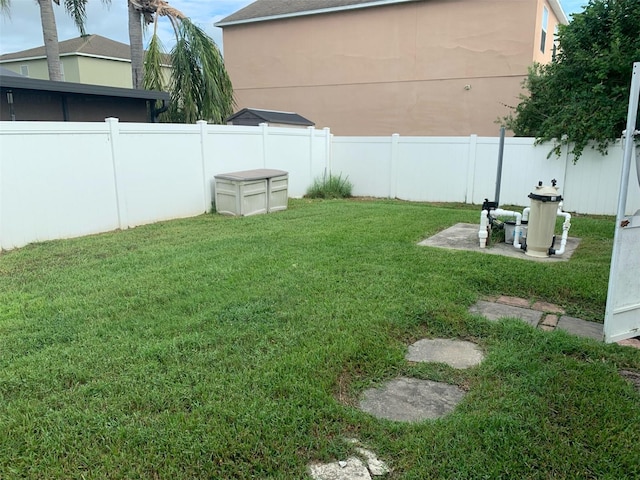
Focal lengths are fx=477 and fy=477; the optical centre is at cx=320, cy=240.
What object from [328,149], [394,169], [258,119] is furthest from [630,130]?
[258,119]

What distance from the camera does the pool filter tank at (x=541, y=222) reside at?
230 inches

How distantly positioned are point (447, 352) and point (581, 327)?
4.35 ft

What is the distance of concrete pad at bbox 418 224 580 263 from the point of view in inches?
240

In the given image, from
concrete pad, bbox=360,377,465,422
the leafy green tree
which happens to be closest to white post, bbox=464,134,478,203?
the leafy green tree

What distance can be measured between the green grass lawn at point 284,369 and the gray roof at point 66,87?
5200 mm

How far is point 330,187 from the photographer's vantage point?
12477mm

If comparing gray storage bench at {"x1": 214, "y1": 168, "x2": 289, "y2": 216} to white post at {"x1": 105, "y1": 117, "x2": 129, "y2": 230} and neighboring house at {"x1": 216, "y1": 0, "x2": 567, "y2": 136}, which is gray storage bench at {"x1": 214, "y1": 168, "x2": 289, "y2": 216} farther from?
neighboring house at {"x1": 216, "y1": 0, "x2": 567, "y2": 136}

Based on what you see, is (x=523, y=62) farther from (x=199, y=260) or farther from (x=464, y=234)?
(x=199, y=260)

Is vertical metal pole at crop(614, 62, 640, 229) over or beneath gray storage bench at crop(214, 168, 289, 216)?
over

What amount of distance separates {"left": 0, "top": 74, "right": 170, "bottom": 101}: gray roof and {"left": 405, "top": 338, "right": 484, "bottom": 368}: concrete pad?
921cm

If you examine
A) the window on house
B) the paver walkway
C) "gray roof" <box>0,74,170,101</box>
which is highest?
the window on house

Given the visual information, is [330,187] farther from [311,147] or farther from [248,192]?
[248,192]

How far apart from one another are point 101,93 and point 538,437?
1090 centimetres

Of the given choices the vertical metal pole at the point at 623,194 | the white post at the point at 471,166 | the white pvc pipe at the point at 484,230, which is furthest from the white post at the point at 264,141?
the vertical metal pole at the point at 623,194
